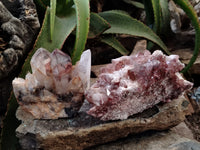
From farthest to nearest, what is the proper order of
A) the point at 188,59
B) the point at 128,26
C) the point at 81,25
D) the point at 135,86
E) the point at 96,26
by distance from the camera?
the point at 188,59 → the point at 128,26 → the point at 96,26 → the point at 81,25 → the point at 135,86

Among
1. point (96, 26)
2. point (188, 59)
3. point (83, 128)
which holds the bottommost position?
point (188, 59)

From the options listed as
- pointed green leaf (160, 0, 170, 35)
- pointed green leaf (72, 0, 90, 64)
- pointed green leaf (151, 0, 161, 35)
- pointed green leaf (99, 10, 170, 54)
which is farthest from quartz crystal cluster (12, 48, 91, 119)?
pointed green leaf (160, 0, 170, 35)

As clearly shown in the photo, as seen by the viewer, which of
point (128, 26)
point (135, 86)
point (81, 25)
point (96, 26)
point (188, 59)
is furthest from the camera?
point (188, 59)

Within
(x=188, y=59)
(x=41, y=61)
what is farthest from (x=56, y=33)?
(x=188, y=59)

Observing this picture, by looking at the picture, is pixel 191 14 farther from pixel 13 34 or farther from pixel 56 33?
pixel 13 34

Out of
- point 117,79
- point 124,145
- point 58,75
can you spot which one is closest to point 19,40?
point 58,75

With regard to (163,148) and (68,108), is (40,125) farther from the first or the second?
(163,148)

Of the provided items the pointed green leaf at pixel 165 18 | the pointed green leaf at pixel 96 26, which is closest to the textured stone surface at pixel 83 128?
the pointed green leaf at pixel 96 26
